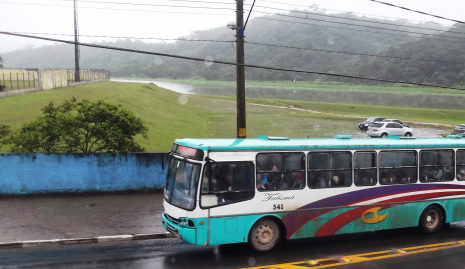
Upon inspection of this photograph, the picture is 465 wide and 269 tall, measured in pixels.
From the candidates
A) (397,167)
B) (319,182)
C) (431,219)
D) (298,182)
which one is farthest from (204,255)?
(431,219)

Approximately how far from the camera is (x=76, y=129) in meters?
18.8

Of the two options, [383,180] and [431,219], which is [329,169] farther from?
[431,219]

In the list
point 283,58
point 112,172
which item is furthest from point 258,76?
point 112,172

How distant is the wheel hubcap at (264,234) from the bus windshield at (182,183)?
200 centimetres

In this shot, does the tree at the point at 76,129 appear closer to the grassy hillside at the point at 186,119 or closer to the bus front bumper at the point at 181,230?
the grassy hillside at the point at 186,119

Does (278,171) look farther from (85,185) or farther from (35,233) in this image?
(85,185)

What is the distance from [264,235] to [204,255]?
1.63 meters

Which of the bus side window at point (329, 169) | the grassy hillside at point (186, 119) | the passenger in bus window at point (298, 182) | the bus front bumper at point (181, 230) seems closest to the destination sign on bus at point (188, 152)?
the bus front bumper at point (181, 230)

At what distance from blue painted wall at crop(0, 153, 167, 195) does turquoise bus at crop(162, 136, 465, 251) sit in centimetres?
654

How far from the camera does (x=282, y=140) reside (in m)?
12.2

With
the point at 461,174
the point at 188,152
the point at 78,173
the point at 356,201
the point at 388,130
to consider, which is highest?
the point at 188,152

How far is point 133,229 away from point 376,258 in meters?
6.94

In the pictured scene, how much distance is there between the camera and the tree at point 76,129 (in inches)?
714

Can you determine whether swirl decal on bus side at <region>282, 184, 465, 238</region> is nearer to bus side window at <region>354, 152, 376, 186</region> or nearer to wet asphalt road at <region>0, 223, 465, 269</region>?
bus side window at <region>354, 152, 376, 186</region>
